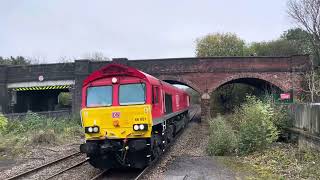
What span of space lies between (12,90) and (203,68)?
705 inches

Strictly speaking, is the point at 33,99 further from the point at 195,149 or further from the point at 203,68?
the point at 195,149

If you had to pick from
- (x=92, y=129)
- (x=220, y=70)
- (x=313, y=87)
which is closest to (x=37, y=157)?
(x=92, y=129)

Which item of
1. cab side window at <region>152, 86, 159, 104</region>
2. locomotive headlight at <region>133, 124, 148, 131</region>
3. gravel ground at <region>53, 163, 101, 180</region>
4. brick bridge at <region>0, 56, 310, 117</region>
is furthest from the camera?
brick bridge at <region>0, 56, 310, 117</region>

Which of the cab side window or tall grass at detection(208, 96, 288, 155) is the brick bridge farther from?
the cab side window

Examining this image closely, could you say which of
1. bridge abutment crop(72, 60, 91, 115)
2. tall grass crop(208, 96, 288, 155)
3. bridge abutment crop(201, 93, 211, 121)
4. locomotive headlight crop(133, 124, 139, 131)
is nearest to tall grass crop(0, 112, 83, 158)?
locomotive headlight crop(133, 124, 139, 131)

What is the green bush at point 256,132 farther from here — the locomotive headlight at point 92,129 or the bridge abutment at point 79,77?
the bridge abutment at point 79,77

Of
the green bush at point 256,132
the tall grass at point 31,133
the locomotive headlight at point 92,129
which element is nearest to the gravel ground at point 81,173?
the locomotive headlight at point 92,129

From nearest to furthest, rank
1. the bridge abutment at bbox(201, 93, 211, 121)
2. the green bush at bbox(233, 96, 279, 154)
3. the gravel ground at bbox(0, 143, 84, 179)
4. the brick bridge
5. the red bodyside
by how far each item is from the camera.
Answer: the red bodyside < the gravel ground at bbox(0, 143, 84, 179) < the green bush at bbox(233, 96, 279, 154) < the bridge abutment at bbox(201, 93, 211, 121) < the brick bridge

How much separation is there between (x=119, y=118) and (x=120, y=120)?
0.06 metres

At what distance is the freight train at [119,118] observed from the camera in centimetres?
1209

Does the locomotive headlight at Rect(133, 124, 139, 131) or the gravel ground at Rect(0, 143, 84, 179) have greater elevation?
the locomotive headlight at Rect(133, 124, 139, 131)

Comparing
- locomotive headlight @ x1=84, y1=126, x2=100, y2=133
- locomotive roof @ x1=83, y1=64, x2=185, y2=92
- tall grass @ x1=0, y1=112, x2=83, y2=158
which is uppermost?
locomotive roof @ x1=83, y1=64, x2=185, y2=92

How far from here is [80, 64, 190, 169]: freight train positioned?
12.1 m

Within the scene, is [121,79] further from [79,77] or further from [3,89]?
[3,89]
